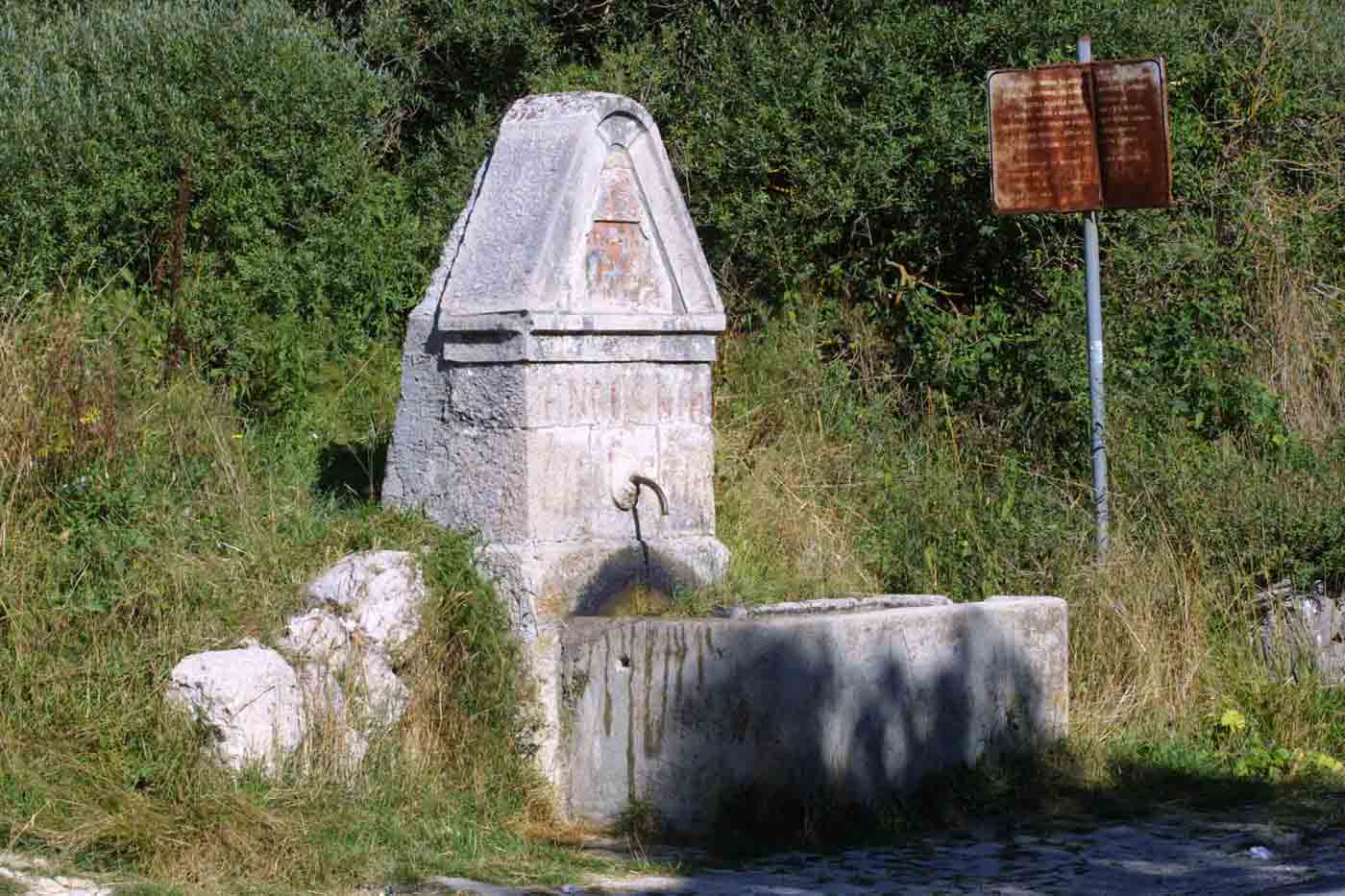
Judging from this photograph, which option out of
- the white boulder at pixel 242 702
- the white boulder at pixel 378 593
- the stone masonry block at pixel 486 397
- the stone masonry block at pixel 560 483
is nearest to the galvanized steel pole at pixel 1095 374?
the stone masonry block at pixel 560 483

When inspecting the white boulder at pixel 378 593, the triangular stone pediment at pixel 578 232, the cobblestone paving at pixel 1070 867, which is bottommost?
the cobblestone paving at pixel 1070 867

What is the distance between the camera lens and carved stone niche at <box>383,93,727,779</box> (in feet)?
21.4

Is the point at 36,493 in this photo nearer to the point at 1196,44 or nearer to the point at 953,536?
the point at 953,536

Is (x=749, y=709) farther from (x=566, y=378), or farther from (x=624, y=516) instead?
(x=566, y=378)

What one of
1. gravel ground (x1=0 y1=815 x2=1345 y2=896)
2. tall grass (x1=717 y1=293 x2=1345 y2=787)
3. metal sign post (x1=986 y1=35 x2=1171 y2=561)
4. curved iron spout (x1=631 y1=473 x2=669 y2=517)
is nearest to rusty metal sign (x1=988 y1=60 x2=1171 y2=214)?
metal sign post (x1=986 y1=35 x2=1171 y2=561)

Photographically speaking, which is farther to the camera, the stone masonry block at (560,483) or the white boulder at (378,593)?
the stone masonry block at (560,483)

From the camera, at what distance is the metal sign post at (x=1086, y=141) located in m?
8.84

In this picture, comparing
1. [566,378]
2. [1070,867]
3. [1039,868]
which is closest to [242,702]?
[566,378]

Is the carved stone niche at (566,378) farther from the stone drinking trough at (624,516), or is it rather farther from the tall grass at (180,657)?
the tall grass at (180,657)

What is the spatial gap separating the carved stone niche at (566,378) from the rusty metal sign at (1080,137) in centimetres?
263

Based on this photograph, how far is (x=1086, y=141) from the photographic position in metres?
8.95

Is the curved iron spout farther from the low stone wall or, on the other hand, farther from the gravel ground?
the gravel ground

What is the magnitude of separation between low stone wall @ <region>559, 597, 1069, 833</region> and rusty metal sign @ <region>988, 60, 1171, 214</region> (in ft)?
9.97

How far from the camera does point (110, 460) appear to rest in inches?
269
